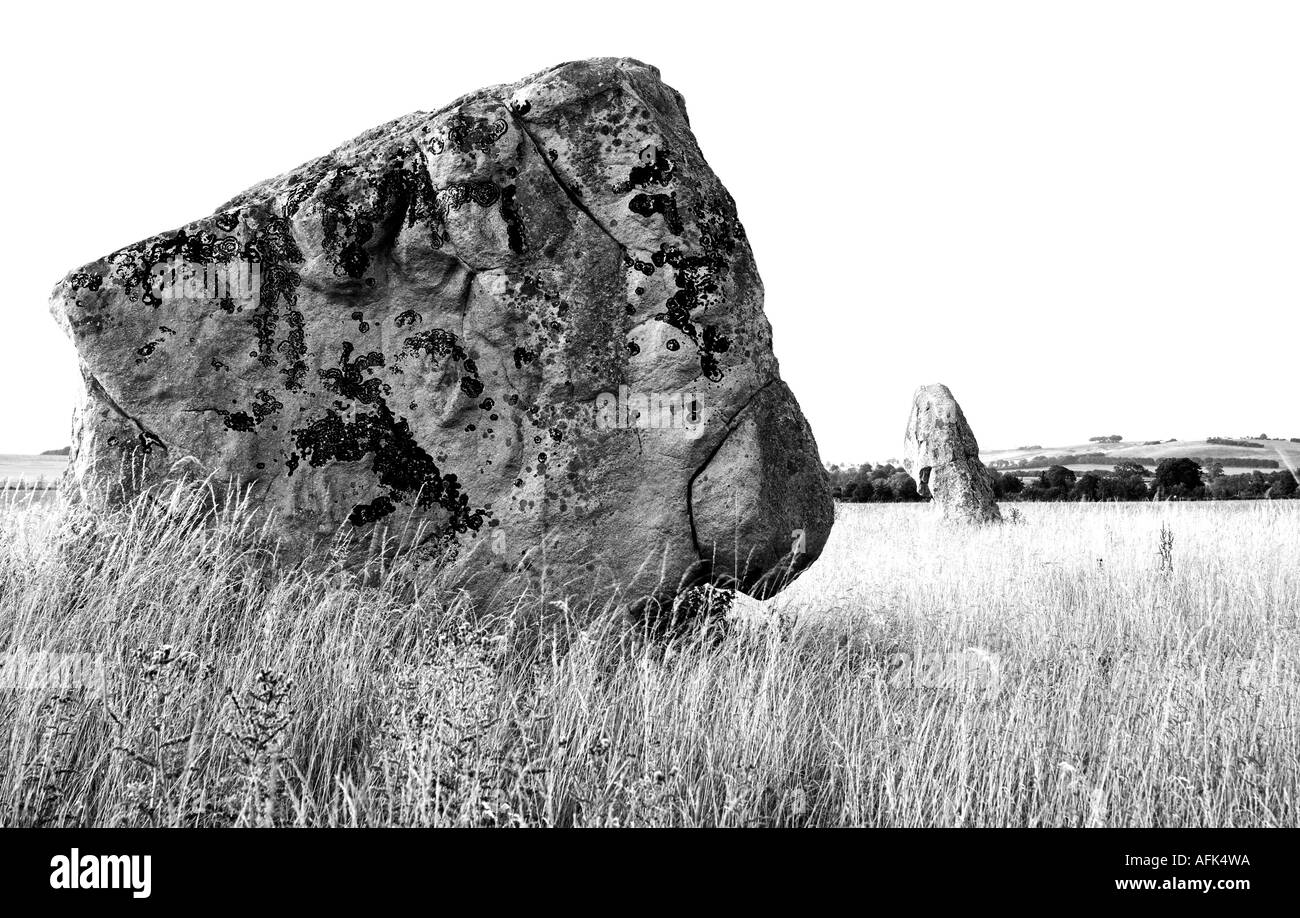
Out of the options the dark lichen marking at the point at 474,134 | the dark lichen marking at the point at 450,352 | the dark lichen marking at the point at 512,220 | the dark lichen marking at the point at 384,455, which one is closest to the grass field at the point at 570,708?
the dark lichen marking at the point at 384,455

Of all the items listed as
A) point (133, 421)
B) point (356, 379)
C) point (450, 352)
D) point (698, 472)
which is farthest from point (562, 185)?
point (133, 421)

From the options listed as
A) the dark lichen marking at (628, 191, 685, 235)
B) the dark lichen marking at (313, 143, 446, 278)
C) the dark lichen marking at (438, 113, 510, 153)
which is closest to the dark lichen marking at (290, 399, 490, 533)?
the dark lichen marking at (313, 143, 446, 278)

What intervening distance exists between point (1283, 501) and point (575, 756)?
66.6 ft

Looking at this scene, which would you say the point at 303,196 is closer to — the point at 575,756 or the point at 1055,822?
the point at 575,756

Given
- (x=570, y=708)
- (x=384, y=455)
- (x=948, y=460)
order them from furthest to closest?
(x=948, y=460) → (x=384, y=455) → (x=570, y=708)

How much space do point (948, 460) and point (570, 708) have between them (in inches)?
497

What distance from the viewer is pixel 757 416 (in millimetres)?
5328

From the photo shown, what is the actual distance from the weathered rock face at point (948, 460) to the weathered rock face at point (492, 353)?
1053cm

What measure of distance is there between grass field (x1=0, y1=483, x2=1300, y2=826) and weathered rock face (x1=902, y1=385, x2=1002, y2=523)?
8.09 metres

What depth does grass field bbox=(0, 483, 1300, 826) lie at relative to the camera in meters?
3.13

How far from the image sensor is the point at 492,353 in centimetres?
537

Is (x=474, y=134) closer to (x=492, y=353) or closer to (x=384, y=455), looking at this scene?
(x=492, y=353)

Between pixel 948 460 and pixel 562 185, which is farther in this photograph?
pixel 948 460
